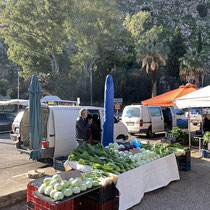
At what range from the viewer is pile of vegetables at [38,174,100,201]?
3289 mm

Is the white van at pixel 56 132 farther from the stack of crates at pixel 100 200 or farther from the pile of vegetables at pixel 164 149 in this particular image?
the stack of crates at pixel 100 200

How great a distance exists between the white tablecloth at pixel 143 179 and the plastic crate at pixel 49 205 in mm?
937

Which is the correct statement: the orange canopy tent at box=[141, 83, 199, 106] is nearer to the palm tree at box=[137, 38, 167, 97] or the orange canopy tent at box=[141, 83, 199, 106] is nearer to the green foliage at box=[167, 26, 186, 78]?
the palm tree at box=[137, 38, 167, 97]

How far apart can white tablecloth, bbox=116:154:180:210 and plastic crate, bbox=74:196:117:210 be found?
0.17 m

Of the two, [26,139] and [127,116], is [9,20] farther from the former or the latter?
[26,139]

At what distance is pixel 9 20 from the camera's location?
114 ft

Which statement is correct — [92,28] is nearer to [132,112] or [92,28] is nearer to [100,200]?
[132,112]

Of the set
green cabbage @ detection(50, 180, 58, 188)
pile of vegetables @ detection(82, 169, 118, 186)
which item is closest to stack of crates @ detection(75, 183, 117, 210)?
pile of vegetables @ detection(82, 169, 118, 186)

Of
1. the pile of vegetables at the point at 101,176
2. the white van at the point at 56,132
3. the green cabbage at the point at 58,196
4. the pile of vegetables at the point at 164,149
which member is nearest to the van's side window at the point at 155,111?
the pile of vegetables at the point at 164,149

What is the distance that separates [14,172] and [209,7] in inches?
4847

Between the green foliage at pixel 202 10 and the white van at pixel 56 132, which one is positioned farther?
the green foliage at pixel 202 10

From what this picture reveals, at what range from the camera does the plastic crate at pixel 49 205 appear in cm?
320

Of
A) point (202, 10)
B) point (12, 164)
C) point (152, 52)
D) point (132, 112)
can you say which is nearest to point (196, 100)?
point (132, 112)

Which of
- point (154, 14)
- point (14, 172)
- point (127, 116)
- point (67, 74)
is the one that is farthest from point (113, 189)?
point (154, 14)
